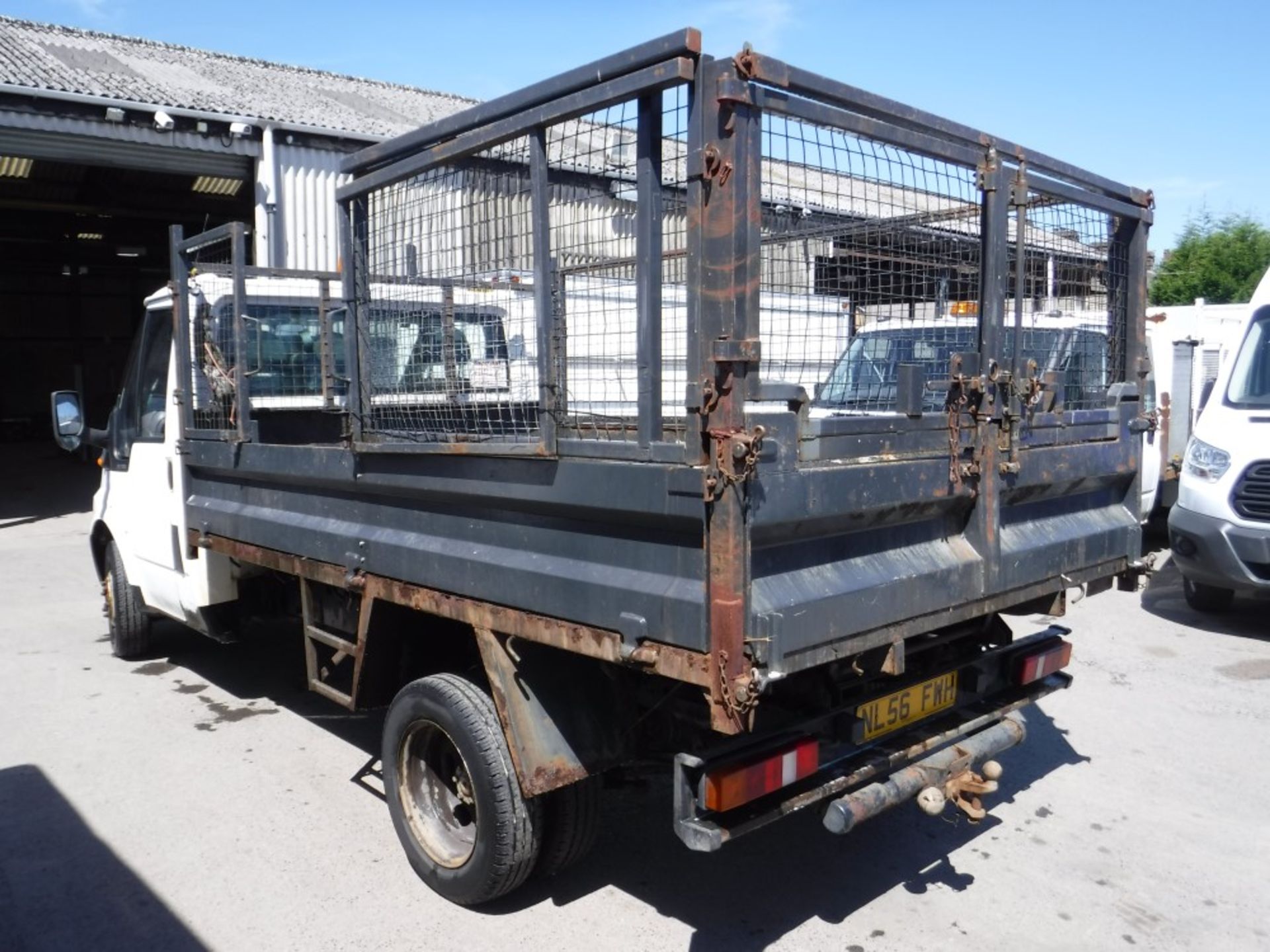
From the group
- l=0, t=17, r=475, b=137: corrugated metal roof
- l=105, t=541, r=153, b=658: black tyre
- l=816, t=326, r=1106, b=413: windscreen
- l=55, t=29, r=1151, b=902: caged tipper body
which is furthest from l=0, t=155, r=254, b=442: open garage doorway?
l=816, t=326, r=1106, b=413: windscreen

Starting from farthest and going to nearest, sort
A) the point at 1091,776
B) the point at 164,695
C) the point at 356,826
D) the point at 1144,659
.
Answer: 1. the point at 1144,659
2. the point at 164,695
3. the point at 1091,776
4. the point at 356,826

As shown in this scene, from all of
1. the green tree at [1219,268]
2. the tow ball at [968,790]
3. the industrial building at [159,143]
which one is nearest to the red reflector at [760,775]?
the tow ball at [968,790]

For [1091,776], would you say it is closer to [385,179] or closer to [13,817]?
[385,179]

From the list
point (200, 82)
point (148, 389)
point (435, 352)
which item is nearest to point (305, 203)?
point (200, 82)

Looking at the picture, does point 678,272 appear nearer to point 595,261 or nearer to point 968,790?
point 595,261

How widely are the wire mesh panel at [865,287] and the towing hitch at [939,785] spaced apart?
1.21 metres

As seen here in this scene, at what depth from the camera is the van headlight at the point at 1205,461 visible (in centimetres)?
733

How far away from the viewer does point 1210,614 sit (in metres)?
8.08

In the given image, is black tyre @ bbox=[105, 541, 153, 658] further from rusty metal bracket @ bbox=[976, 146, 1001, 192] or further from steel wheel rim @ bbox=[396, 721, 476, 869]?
rusty metal bracket @ bbox=[976, 146, 1001, 192]

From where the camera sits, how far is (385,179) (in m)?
3.62

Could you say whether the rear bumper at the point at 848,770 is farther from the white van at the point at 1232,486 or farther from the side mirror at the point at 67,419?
the side mirror at the point at 67,419

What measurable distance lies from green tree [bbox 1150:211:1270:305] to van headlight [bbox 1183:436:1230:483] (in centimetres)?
2081

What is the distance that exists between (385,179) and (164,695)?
3990mm

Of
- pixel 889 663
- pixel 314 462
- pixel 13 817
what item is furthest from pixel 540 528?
pixel 13 817
